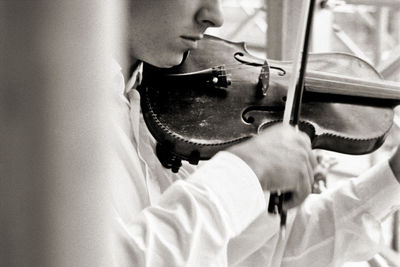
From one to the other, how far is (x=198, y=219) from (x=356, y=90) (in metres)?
0.51

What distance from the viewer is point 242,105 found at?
90cm

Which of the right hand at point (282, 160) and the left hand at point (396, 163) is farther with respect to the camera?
the left hand at point (396, 163)

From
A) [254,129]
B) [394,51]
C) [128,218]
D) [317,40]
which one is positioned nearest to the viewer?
[128,218]

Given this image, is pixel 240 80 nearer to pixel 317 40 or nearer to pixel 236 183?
pixel 236 183

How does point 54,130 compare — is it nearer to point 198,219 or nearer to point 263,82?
point 198,219

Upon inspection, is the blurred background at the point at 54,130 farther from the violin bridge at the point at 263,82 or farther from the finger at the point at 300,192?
the violin bridge at the point at 263,82

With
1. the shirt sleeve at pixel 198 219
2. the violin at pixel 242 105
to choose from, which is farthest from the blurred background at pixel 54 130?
the violin at pixel 242 105

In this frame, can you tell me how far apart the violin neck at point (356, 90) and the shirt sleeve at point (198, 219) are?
411 mm

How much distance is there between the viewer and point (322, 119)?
909 mm

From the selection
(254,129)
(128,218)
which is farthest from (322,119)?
(128,218)

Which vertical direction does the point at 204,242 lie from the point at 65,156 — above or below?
below

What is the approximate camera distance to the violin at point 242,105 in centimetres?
83

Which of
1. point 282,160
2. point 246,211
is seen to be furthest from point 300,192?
point 246,211

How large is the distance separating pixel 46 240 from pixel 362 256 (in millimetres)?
851
